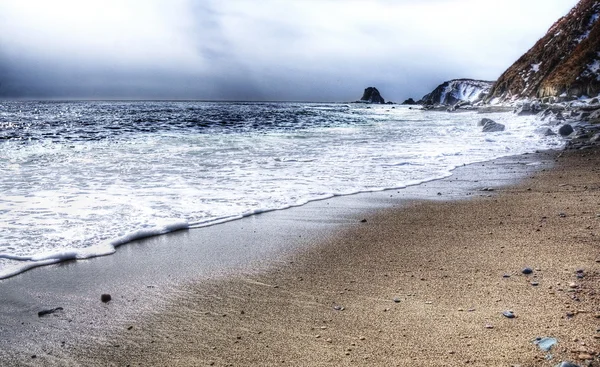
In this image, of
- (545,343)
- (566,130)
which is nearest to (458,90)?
(566,130)

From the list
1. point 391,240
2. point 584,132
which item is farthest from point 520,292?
point 584,132

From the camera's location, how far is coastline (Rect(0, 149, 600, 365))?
2.68m

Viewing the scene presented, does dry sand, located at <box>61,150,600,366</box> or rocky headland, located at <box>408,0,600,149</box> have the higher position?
rocky headland, located at <box>408,0,600,149</box>

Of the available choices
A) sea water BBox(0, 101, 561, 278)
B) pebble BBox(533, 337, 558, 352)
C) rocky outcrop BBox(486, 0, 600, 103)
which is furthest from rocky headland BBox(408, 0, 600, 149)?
pebble BBox(533, 337, 558, 352)

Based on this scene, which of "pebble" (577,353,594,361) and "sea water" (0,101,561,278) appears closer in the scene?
"pebble" (577,353,594,361)

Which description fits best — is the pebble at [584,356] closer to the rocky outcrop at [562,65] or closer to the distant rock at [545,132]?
the distant rock at [545,132]

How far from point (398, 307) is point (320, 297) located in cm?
59

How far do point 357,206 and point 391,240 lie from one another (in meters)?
1.78

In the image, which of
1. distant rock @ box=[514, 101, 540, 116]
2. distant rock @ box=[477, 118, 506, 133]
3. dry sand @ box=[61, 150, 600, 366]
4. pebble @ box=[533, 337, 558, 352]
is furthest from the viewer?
distant rock @ box=[514, 101, 540, 116]

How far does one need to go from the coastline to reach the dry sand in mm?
13

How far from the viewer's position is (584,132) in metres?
16.2

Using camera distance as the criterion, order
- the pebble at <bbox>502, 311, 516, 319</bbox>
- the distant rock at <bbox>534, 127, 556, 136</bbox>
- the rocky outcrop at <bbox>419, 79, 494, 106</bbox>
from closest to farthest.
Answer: the pebble at <bbox>502, 311, 516, 319</bbox> < the distant rock at <bbox>534, 127, 556, 136</bbox> < the rocky outcrop at <bbox>419, 79, 494, 106</bbox>

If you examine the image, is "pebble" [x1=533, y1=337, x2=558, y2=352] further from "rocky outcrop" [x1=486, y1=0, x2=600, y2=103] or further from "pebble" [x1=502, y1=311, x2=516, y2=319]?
"rocky outcrop" [x1=486, y1=0, x2=600, y2=103]

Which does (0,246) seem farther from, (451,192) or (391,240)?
(451,192)
